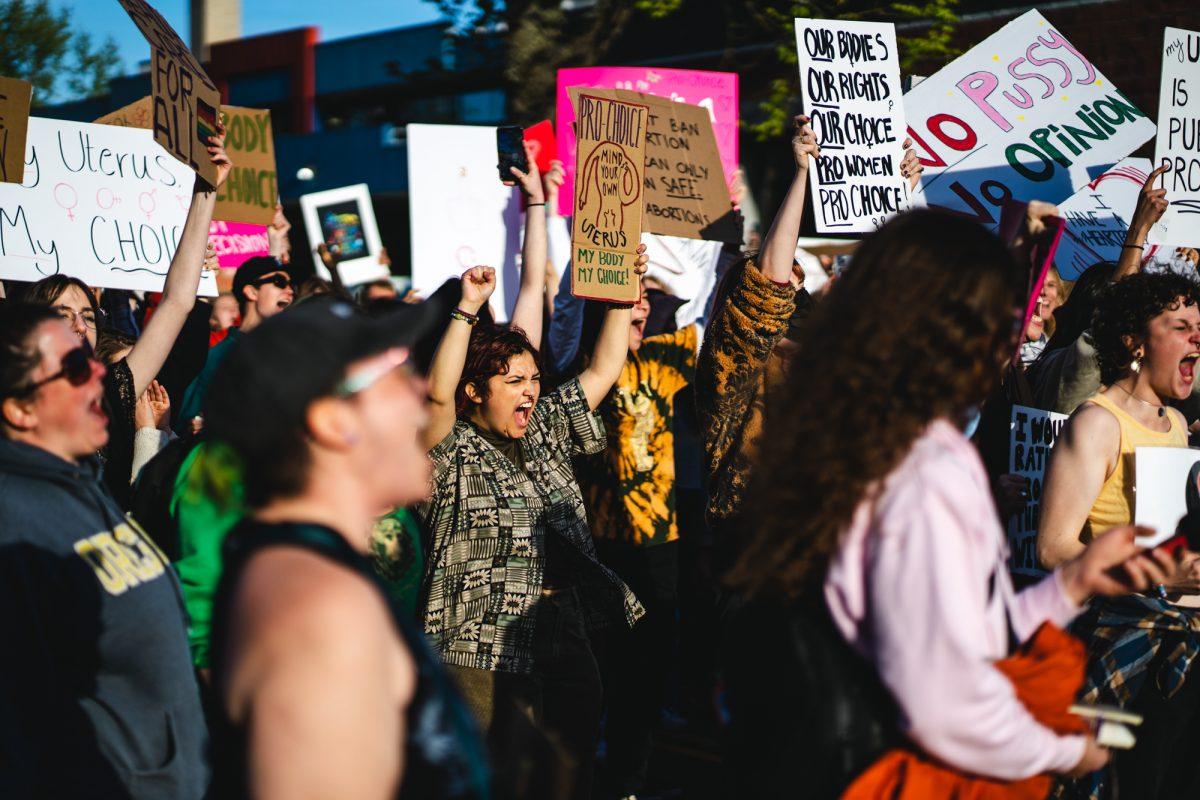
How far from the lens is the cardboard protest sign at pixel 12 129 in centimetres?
521

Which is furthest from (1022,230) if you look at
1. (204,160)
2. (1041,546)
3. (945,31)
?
(945,31)

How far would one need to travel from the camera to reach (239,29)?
37625 millimetres

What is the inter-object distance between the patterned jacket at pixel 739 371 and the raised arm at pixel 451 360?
0.81 meters

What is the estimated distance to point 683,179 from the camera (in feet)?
18.6

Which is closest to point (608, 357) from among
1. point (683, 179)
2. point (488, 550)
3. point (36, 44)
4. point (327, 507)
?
point (488, 550)

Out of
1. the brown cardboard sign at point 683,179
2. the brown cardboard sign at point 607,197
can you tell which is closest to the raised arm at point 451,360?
the brown cardboard sign at point 607,197

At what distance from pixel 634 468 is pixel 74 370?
2.88 m

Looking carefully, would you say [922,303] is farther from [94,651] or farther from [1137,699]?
[1137,699]

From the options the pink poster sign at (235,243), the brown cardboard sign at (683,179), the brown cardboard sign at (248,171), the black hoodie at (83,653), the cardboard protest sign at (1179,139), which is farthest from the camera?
the pink poster sign at (235,243)

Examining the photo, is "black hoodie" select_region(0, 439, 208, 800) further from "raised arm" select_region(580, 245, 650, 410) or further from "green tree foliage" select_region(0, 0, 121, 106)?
"green tree foliage" select_region(0, 0, 121, 106)

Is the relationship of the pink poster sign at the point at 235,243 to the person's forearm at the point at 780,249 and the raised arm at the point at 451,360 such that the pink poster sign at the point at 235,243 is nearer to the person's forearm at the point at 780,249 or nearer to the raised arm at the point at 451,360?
the raised arm at the point at 451,360

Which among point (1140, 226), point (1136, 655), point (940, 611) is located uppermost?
point (1140, 226)

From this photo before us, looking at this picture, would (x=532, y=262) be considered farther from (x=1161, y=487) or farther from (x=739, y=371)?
(x=1161, y=487)

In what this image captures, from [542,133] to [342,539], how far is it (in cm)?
542
